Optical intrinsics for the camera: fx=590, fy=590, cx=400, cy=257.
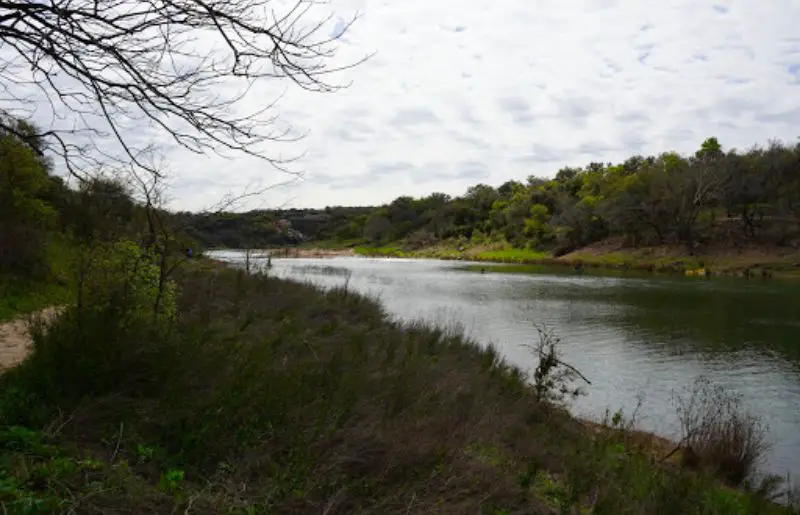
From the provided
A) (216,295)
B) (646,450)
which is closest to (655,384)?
(646,450)

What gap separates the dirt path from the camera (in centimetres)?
707

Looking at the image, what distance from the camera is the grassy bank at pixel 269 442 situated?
12.8ft

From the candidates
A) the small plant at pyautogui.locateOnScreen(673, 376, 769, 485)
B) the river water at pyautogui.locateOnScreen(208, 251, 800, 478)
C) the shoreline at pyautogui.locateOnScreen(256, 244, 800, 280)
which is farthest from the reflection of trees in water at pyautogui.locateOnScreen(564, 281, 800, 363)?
the shoreline at pyautogui.locateOnScreen(256, 244, 800, 280)

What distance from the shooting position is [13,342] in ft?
27.6

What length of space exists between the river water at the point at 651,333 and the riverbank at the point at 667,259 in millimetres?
11097

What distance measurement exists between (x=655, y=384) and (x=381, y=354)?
7322 mm

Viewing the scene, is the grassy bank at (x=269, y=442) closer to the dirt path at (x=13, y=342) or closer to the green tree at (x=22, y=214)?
the dirt path at (x=13, y=342)

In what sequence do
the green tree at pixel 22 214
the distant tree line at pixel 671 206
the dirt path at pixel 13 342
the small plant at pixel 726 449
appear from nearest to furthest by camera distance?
the dirt path at pixel 13 342
the small plant at pixel 726 449
the green tree at pixel 22 214
the distant tree line at pixel 671 206

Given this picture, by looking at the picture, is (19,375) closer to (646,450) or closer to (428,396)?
(428,396)

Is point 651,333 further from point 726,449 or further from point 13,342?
point 13,342

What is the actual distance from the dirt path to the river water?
30.3ft

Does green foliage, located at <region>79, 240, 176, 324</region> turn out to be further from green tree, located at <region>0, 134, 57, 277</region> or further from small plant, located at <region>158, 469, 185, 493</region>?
green tree, located at <region>0, 134, 57, 277</region>

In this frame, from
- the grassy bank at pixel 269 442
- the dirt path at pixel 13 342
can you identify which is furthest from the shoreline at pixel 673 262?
the grassy bank at pixel 269 442

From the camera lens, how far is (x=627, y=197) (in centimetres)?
6419
